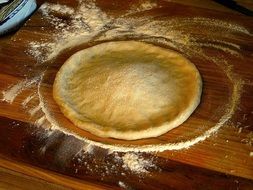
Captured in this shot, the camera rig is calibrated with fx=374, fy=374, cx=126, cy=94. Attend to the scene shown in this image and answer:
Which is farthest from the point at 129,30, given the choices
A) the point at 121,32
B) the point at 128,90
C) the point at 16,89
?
the point at 16,89

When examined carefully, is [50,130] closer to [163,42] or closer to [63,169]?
[63,169]

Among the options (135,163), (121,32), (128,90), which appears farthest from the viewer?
(121,32)

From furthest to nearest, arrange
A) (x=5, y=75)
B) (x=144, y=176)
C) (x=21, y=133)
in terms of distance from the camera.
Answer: (x=5, y=75) → (x=21, y=133) → (x=144, y=176)

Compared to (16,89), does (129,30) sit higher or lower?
higher

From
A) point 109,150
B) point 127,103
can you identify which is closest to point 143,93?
point 127,103

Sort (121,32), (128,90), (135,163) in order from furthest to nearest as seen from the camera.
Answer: (121,32)
(128,90)
(135,163)

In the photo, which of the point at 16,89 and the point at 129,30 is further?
the point at 129,30

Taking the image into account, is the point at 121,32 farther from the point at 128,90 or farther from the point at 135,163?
the point at 135,163

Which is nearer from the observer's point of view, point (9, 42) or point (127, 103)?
point (127, 103)
